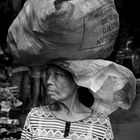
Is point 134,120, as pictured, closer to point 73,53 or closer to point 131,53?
point 131,53

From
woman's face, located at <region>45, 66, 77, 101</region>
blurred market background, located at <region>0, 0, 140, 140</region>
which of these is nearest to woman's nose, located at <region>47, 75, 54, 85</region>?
woman's face, located at <region>45, 66, 77, 101</region>

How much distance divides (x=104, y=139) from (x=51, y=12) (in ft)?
2.90

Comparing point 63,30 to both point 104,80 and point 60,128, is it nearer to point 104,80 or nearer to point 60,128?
point 104,80

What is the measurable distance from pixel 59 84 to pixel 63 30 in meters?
0.39

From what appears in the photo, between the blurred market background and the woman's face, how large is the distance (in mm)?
2461

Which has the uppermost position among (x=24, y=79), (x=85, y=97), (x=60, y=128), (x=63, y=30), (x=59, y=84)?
(x=63, y=30)

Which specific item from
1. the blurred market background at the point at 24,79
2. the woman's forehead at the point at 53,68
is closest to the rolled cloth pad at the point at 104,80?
the woman's forehead at the point at 53,68

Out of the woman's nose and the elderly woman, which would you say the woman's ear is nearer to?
the elderly woman

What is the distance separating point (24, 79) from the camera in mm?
6910

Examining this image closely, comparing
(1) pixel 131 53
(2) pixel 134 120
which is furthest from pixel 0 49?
(1) pixel 131 53

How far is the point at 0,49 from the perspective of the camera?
6.30 meters

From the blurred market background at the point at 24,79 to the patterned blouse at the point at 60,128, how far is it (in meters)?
2.34

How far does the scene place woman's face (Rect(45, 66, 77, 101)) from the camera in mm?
2508

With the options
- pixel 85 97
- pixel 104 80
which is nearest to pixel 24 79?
pixel 85 97
